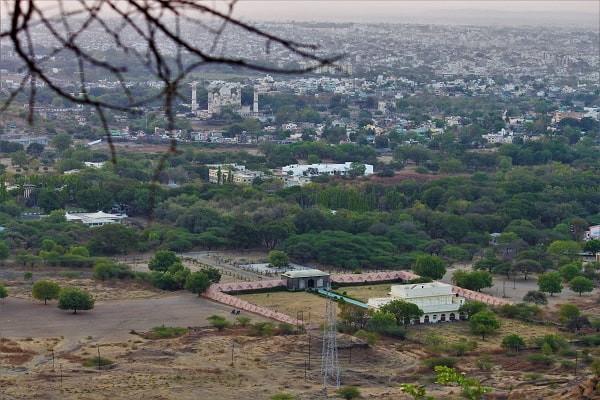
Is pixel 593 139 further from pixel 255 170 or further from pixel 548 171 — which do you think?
pixel 255 170

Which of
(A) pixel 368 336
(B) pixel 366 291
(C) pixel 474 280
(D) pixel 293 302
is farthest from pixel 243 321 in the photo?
(C) pixel 474 280

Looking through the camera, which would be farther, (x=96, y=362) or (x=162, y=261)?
(x=162, y=261)

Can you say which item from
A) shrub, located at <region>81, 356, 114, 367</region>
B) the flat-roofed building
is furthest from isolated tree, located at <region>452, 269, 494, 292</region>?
shrub, located at <region>81, 356, 114, 367</region>

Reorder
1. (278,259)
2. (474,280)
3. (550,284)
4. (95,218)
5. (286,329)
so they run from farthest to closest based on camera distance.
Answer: (95,218), (278,259), (474,280), (550,284), (286,329)

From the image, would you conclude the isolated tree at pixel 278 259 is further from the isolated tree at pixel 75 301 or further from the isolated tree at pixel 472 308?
the isolated tree at pixel 75 301

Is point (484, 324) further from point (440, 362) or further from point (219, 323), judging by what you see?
point (219, 323)

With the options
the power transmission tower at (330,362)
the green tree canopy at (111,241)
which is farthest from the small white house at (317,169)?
the power transmission tower at (330,362)
